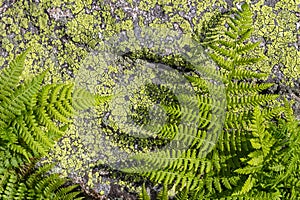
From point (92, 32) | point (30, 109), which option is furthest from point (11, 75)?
point (92, 32)

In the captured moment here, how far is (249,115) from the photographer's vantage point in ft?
12.6

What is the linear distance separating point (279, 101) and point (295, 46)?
0.52 metres

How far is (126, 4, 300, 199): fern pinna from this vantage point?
11.8 feet

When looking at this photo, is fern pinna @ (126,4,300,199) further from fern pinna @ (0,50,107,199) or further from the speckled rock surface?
fern pinna @ (0,50,107,199)

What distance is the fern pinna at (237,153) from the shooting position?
359 cm

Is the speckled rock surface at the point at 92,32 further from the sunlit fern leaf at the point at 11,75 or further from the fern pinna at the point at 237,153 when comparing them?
the sunlit fern leaf at the point at 11,75

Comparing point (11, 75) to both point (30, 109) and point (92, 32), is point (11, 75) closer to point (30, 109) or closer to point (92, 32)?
point (30, 109)

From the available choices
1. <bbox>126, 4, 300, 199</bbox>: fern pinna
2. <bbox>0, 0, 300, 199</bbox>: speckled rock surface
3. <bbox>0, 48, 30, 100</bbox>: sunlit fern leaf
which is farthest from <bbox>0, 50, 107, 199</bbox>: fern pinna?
<bbox>126, 4, 300, 199</bbox>: fern pinna

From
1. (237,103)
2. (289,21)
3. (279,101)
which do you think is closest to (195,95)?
(237,103)

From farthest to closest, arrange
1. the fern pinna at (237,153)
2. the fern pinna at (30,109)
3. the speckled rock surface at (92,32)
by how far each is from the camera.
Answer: the speckled rock surface at (92,32)
the fern pinna at (237,153)
the fern pinna at (30,109)

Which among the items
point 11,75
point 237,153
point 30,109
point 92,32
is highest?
point 92,32

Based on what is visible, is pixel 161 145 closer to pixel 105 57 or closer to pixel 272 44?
pixel 105 57

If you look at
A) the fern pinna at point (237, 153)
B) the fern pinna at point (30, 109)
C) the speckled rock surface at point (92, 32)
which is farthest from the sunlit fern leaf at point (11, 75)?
the fern pinna at point (237, 153)

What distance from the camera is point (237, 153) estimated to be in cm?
383
